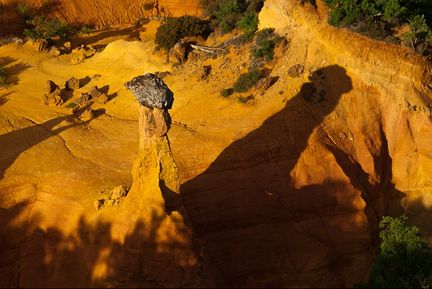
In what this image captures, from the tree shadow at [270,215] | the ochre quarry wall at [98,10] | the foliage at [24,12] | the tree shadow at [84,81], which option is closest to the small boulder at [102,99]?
the tree shadow at [84,81]

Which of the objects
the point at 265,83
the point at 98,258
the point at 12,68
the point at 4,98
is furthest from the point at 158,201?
the point at 12,68

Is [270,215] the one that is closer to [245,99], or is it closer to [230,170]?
[230,170]

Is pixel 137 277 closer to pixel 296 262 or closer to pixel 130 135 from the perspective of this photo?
pixel 296 262

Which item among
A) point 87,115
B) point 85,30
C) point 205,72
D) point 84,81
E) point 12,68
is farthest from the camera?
point 85,30

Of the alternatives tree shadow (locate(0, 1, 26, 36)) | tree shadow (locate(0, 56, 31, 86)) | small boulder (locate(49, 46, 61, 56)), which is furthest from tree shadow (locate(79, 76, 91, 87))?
tree shadow (locate(0, 1, 26, 36))

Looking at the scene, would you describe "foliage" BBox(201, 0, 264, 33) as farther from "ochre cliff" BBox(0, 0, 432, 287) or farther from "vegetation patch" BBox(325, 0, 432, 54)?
"vegetation patch" BBox(325, 0, 432, 54)

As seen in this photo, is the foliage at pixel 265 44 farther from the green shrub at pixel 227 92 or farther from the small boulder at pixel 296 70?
the green shrub at pixel 227 92

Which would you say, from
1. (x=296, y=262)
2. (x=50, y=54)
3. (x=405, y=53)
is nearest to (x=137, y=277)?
(x=296, y=262)
